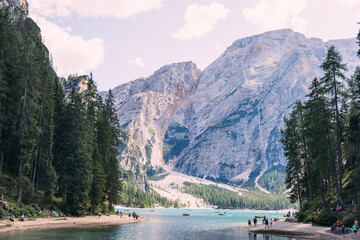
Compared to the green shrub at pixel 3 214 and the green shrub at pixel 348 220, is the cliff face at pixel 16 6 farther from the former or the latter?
the green shrub at pixel 348 220

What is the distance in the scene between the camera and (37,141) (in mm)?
64688

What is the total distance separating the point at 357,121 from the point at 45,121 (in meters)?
58.7

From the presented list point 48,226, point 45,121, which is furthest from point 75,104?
point 48,226

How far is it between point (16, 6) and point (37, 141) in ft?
286

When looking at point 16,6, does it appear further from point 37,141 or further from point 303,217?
point 303,217

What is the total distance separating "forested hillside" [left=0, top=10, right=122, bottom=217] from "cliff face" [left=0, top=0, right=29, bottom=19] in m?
55.8

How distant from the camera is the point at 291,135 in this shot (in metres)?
74.3

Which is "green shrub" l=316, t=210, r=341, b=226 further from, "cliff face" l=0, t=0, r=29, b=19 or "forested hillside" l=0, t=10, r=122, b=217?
"cliff face" l=0, t=0, r=29, b=19

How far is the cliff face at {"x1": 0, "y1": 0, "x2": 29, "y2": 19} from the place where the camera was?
379ft

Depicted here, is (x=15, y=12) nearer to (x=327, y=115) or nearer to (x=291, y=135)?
(x=291, y=135)

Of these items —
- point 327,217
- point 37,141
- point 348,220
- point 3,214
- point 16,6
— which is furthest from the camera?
point 16,6

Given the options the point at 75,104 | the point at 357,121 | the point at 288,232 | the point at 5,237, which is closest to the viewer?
the point at 5,237

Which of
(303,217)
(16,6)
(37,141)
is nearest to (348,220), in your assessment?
(303,217)

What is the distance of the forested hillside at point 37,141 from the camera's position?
190 ft
